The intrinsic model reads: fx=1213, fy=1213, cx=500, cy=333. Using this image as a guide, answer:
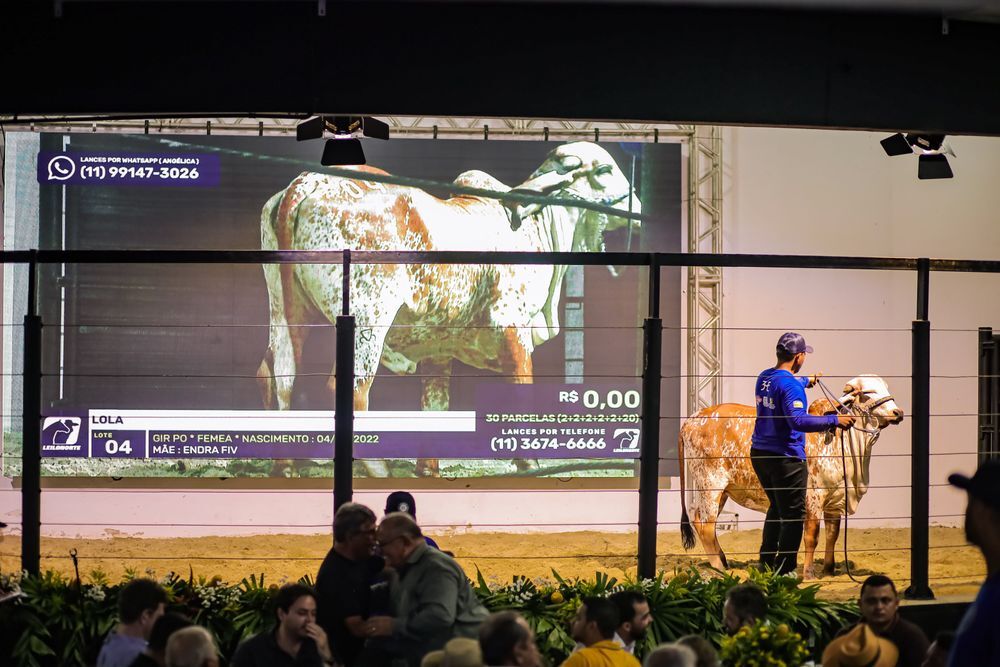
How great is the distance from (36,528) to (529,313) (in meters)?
5.79

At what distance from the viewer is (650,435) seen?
570cm

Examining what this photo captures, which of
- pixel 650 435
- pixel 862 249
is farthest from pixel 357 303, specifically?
pixel 650 435

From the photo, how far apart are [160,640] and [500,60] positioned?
2.59 m

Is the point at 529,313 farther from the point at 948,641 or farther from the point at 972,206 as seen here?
the point at 948,641

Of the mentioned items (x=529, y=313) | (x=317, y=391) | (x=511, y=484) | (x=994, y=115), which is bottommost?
(x=511, y=484)

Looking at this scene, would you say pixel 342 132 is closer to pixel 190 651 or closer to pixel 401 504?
pixel 401 504

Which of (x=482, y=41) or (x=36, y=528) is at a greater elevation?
(x=482, y=41)

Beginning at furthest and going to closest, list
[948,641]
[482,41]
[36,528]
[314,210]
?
[314,210], [36,528], [482,41], [948,641]

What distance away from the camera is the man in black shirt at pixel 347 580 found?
471 cm

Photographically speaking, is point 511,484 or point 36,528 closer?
point 36,528

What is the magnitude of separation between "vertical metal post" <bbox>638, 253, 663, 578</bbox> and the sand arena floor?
1923 millimetres

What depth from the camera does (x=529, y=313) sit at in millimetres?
10812

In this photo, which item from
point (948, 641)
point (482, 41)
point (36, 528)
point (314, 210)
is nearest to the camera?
point (948, 641)

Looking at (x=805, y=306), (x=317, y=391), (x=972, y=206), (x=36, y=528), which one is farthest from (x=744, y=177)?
(x=36, y=528)
